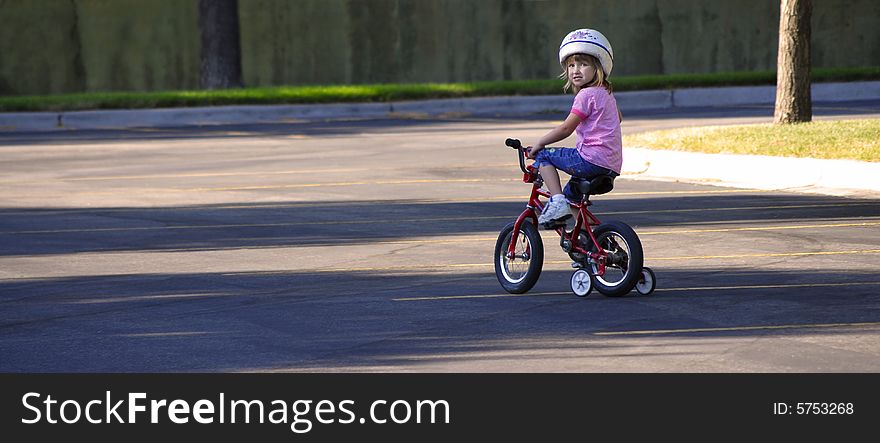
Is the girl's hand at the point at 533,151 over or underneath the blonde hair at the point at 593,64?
underneath

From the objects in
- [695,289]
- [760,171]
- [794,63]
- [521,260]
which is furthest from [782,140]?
[521,260]

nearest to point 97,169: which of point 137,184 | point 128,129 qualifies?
point 137,184

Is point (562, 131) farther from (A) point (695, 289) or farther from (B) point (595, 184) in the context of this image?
(A) point (695, 289)

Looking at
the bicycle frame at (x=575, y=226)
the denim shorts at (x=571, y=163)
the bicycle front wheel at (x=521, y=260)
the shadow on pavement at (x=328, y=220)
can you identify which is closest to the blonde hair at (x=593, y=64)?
the denim shorts at (x=571, y=163)

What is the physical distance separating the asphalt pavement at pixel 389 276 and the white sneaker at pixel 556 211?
0.50 metres

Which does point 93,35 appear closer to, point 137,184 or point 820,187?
point 137,184

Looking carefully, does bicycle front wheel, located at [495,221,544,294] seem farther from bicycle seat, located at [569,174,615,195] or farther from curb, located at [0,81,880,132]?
curb, located at [0,81,880,132]

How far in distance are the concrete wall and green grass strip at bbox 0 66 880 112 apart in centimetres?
150

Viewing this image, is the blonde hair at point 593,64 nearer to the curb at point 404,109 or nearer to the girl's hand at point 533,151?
the girl's hand at point 533,151

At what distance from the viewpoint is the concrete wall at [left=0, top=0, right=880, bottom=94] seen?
3073cm

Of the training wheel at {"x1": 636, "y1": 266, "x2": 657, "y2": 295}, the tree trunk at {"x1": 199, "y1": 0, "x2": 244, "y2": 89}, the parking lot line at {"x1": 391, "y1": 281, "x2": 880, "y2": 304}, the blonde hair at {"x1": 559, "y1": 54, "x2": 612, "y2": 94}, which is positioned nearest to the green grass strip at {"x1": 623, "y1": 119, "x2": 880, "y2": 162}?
the parking lot line at {"x1": 391, "y1": 281, "x2": 880, "y2": 304}

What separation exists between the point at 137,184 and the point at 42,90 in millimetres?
14950

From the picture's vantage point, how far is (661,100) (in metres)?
27.2

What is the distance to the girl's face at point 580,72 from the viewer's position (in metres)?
8.86
